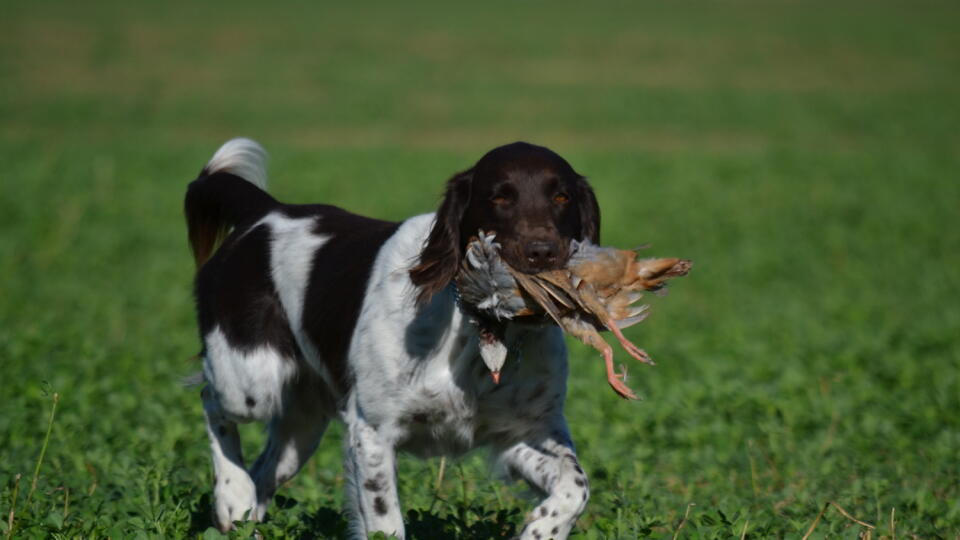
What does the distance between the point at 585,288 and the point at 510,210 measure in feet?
1.57

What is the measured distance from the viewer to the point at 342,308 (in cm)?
433

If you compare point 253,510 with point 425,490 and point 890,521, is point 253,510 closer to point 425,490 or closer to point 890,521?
point 425,490

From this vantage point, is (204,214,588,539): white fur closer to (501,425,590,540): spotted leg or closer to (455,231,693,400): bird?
(501,425,590,540): spotted leg

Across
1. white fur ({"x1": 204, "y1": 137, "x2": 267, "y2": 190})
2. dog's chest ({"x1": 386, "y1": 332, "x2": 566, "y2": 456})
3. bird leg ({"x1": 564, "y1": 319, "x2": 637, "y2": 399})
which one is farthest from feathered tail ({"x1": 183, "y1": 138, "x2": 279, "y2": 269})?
bird leg ({"x1": 564, "y1": 319, "x2": 637, "y2": 399})

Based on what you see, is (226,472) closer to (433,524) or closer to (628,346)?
(433,524)

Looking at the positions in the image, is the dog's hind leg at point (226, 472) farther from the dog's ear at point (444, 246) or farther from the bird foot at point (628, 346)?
the bird foot at point (628, 346)

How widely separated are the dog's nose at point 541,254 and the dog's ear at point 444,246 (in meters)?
0.31

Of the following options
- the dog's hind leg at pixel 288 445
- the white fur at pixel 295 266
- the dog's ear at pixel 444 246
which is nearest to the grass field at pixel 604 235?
the dog's hind leg at pixel 288 445

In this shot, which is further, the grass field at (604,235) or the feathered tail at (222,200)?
the feathered tail at (222,200)

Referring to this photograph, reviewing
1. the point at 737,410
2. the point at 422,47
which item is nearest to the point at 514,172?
the point at 737,410

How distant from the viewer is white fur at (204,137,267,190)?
5.57 meters

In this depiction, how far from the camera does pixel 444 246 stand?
12.6 feet

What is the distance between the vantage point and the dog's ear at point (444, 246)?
3775mm

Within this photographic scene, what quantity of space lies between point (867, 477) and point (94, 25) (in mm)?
40307
